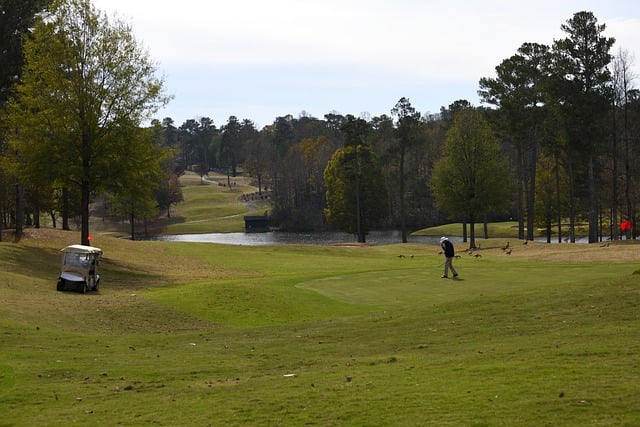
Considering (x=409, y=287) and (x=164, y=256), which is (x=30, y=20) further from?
(x=409, y=287)

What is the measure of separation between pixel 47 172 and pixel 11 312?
786 inches

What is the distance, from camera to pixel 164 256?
53.9 metres

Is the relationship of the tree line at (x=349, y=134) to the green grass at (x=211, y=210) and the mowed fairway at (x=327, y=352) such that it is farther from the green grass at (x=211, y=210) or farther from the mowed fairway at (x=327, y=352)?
the green grass at (x=211, y=210)

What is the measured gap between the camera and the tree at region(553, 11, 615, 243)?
5991 cm

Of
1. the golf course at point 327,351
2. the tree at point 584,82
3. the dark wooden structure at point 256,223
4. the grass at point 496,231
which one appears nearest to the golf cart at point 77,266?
the golf course at point 327,351

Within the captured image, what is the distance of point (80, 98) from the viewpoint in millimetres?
40875

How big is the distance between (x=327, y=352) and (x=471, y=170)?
54269mm

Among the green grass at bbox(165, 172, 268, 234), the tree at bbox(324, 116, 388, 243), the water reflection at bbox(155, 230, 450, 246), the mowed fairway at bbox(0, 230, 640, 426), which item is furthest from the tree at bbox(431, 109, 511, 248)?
the green grass at bbox(165, 172, 268, 234)

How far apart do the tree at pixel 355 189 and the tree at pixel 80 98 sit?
5027 centimetres

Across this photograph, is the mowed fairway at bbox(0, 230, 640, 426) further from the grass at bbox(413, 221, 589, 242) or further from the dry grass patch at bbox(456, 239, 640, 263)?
the grass at bbox(413, 221, 589, 242)

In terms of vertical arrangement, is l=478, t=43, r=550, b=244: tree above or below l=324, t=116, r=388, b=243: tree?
above

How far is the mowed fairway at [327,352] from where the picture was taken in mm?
10797

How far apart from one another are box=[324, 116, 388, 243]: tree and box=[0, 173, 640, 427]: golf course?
55.0 meters

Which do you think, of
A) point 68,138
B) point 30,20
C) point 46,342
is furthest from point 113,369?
point 30,20
